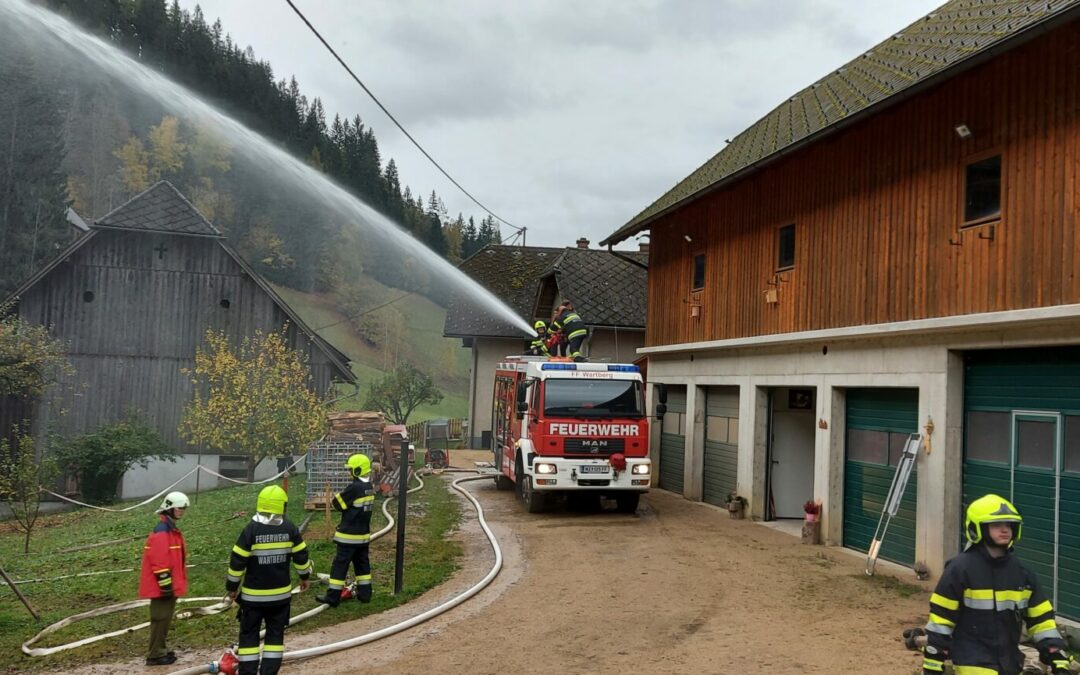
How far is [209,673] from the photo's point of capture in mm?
6637

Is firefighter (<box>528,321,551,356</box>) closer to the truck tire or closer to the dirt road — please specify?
the truck tire

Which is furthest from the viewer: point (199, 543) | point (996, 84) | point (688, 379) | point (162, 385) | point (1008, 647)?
point (162, 385)

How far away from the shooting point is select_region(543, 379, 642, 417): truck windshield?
14.6 m

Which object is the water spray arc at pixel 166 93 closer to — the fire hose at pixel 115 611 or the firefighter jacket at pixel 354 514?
the firefighter jacket at pixel 354 514

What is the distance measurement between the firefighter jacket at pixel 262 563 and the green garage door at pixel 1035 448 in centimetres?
790

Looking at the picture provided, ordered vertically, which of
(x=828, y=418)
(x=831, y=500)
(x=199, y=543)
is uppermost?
(x=828, y=418)

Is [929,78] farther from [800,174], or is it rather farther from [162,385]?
[162,385]

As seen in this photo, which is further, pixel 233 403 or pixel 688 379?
pixel 233 403

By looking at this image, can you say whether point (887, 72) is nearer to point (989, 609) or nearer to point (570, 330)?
point (570, 330)

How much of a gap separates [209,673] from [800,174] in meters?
11.9

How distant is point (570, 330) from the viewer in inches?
690

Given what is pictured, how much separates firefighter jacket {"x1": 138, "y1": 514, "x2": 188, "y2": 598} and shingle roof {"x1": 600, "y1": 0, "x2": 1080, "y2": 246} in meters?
9.44

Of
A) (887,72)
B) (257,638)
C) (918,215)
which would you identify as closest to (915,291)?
(918,215)

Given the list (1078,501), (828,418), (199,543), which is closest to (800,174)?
(828,418)
